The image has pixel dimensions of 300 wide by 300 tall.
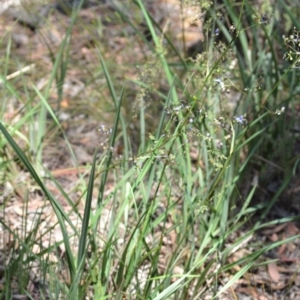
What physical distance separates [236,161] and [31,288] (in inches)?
39.9

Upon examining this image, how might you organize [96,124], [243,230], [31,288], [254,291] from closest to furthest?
[31,288], [254,291], [243,230], [96,124]

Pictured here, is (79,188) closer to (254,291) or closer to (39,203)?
(39,203)

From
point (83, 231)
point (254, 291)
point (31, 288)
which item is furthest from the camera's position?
point (254, 291)

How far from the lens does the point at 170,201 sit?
2889 mm

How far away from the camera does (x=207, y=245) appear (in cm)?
286

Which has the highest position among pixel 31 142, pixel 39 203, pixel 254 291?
pixel 31 142

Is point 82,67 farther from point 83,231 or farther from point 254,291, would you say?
point 83,231

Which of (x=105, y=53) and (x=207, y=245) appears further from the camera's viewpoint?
(x=105, y=53)

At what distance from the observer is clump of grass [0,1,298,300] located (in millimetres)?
2102

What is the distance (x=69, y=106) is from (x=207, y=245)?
4.35 ft

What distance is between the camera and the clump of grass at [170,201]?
210cm

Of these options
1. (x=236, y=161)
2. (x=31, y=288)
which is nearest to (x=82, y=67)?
(x=236, y=161)

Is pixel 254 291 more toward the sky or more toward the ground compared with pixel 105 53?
more toward the ground

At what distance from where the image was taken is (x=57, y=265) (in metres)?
2.45
